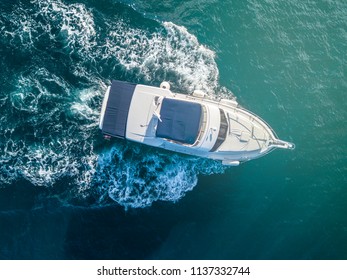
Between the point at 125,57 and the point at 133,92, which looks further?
the point at 125,57

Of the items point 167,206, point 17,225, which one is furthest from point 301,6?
point 17,225

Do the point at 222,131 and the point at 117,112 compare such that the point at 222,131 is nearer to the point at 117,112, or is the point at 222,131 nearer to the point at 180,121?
the point at 180,121

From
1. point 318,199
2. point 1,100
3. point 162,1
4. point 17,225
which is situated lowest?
point 17,225

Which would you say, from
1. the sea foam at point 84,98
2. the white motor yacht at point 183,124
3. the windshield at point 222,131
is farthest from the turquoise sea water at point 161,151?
the windshield at point 222,131

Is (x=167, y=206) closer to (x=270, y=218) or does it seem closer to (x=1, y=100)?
(x=270, y=218)

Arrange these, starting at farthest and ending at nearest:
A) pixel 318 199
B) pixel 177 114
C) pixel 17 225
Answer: pixel 318 199
pixel 17 225
pixel 177 114

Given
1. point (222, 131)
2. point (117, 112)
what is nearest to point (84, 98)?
point (117, 112)

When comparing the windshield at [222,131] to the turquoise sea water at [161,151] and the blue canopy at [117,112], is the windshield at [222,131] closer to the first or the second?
the turquoise sea water at [161,151]

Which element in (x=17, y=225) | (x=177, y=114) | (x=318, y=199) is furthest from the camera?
(x=318, y=199)

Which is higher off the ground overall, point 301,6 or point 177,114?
point 301,6
